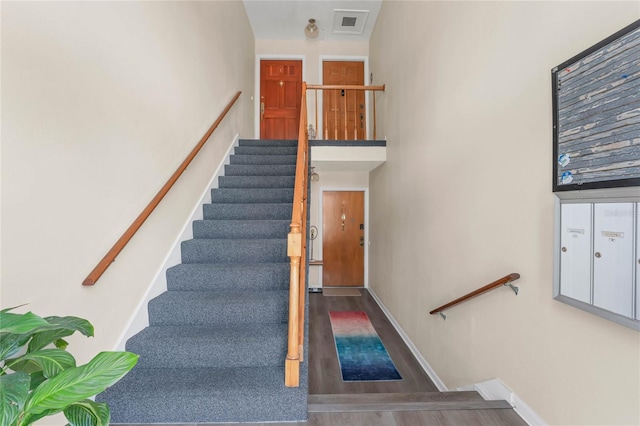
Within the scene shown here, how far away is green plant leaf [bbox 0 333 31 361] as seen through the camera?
75cm

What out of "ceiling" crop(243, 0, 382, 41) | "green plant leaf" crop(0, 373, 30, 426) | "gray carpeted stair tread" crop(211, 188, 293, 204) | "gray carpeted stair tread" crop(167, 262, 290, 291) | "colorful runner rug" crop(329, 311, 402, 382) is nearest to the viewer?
"green plant leaf" crop(0, 373, 30, 426)

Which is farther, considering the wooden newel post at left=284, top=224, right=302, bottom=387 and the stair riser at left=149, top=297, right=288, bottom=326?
the stair riser at left=149, top=297, right=288, bottom=326

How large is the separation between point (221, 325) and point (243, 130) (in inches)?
143

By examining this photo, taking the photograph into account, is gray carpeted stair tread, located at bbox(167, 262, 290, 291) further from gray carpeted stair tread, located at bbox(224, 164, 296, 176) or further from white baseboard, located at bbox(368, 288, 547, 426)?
gray carpeted stair tread, located at bbox(224, 164, 296, 176)

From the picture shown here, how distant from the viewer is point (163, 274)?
2391 millimetres

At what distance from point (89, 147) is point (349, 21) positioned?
5094mm

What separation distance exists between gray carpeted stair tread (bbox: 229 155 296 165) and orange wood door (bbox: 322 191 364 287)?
1908 mm

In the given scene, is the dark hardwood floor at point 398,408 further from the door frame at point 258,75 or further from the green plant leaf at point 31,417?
the door frame at point 258,75

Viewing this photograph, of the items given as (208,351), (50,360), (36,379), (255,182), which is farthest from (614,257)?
(255,182)

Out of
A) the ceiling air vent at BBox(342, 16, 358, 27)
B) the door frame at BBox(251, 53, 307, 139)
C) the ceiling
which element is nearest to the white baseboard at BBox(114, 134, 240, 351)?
the door frame at BBox(251, 53, 307, 139)

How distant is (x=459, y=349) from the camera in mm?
2227

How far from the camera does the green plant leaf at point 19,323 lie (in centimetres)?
68

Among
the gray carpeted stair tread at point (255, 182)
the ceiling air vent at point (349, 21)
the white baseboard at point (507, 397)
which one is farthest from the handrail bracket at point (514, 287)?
the ceiling air vent at point (349, 21)

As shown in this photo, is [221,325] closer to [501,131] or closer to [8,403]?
[8,403]
